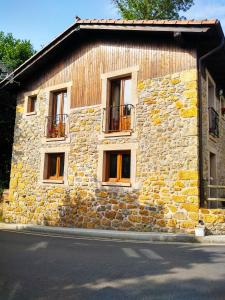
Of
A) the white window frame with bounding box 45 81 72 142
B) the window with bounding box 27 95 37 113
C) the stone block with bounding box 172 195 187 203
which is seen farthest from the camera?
the window with bounding box 27 95 37 113

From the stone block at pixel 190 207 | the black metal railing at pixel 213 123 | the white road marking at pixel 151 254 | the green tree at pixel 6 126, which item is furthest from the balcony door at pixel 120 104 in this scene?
the green tree at pixel 6 126

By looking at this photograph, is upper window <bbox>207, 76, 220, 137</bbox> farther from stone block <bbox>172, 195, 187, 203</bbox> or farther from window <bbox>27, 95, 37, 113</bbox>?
window <bbox>27, 95, 37, 113</bbox>

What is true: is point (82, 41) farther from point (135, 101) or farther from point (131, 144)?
point (131, 144)

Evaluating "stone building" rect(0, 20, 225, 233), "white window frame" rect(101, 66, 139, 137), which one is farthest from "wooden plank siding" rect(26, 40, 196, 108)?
"white window frame" rect(101, 66, 139, 137)

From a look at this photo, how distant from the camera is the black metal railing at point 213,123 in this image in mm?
10953

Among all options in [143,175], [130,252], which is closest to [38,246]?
[130,252]

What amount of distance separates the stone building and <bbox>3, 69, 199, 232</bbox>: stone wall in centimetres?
3

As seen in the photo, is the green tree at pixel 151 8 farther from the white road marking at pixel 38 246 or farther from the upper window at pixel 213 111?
the white road marking at pixel 38 246

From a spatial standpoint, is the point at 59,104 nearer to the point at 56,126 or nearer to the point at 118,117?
the point at 56,126

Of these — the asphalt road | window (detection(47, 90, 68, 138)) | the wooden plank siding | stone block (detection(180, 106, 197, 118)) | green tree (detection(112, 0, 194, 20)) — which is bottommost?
the asphalt road

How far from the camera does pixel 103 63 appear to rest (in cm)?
1185

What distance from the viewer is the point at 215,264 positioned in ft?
17.9

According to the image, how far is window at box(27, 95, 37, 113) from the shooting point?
14195 millimetres

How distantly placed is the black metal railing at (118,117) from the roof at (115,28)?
2.67 m
